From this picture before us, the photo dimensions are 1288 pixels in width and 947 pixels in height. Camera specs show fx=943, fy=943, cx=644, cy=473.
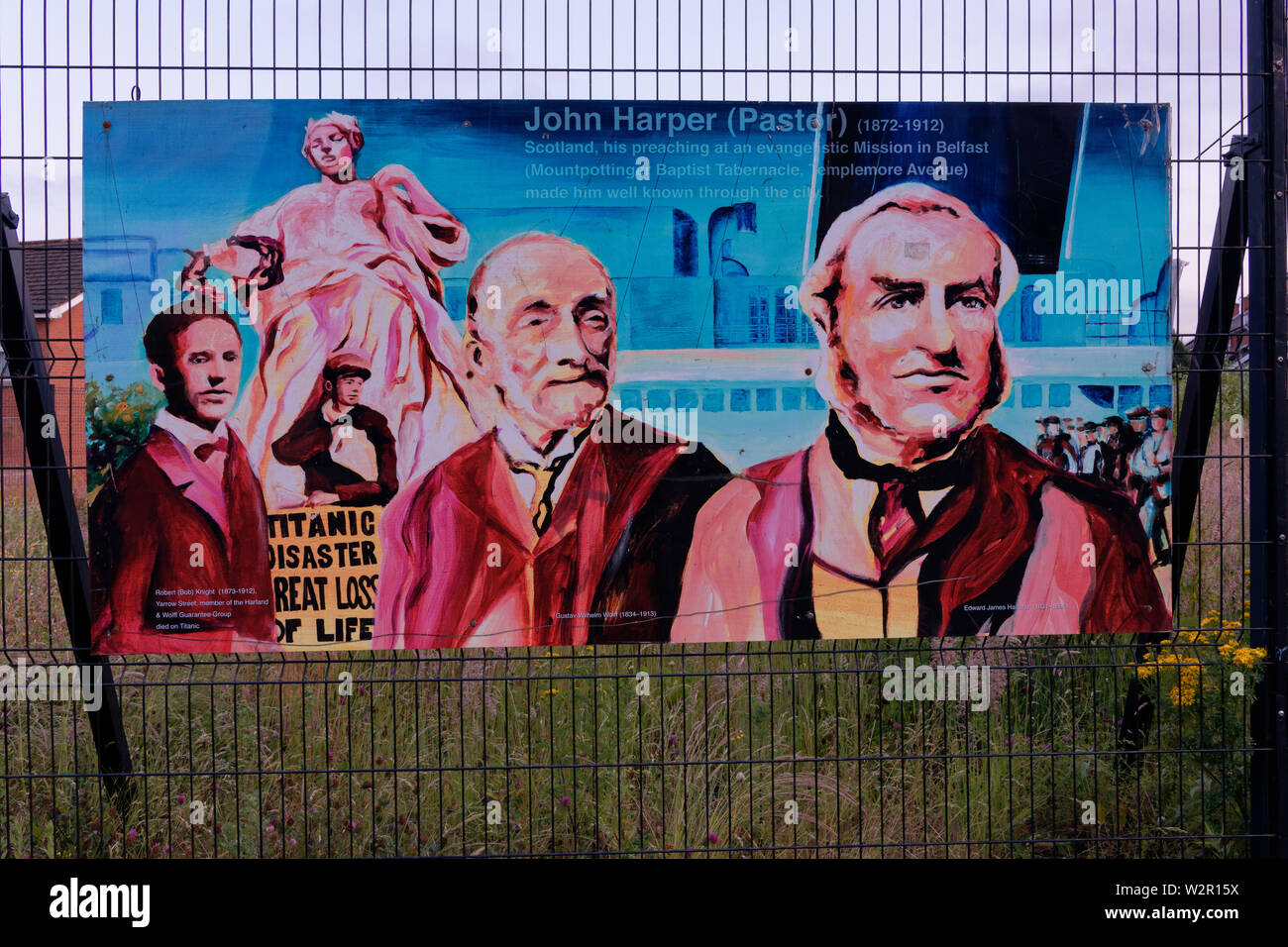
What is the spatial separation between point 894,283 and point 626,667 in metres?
2.39

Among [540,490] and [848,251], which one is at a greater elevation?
[848,251]

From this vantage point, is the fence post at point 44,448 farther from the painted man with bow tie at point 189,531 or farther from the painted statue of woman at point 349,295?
the painted statue of woman at point 349,295

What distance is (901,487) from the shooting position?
382cm

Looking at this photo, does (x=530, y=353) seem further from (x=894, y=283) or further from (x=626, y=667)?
(x=626, y=667)

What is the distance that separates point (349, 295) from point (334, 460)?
640mm

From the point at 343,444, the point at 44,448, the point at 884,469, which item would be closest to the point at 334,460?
the point at 343,444

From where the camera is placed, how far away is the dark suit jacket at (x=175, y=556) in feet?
11.9

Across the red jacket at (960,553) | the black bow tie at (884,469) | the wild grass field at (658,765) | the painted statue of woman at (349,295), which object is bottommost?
the wild grass field at (658,765)

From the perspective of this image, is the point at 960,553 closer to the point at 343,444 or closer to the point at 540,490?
the point at 540,490

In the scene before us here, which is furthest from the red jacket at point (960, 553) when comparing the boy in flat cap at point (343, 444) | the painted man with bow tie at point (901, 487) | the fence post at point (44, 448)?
the fence post at point (44, 448)

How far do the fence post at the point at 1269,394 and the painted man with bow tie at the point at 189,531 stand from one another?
4.02m

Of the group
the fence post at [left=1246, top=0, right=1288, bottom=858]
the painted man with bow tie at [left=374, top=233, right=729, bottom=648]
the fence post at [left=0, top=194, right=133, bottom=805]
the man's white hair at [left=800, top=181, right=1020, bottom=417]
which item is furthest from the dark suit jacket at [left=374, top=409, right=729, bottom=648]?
the fence post at [left=1246, top=0, right=1288, bottom=858]

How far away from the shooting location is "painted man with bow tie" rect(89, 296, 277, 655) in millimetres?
3627
